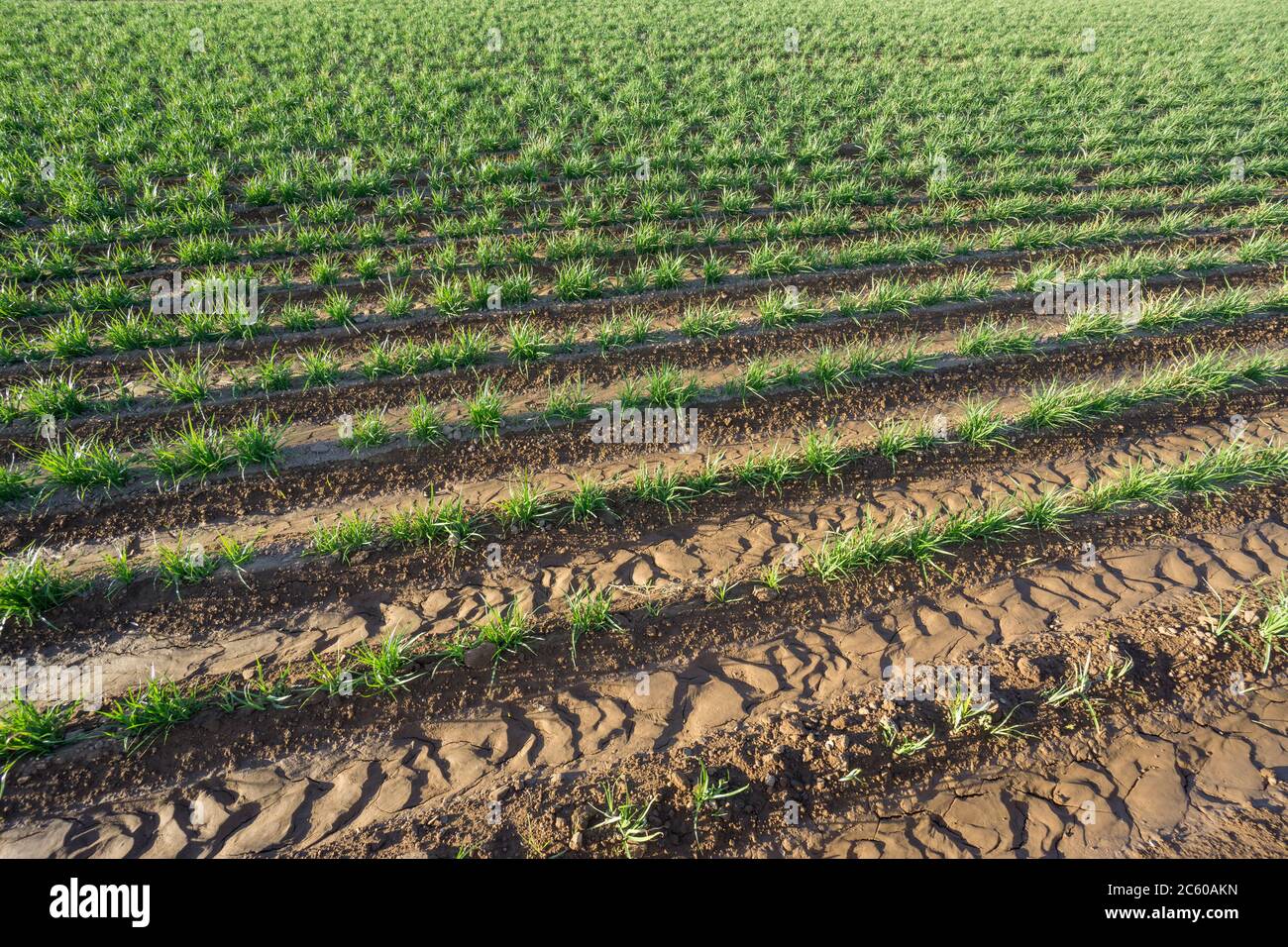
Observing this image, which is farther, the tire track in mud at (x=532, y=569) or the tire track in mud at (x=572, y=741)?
the tire track in mud at (x=532, y=569)

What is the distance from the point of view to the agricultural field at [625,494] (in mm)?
2912

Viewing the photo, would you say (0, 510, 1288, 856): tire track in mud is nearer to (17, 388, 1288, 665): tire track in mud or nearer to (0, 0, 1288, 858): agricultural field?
(0, 0, 1288, 858): agricultural field

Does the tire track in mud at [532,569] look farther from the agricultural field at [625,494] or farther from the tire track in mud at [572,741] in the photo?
the tire track in mud at [572,741]

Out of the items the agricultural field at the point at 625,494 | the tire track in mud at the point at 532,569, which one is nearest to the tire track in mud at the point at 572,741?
the agricultural field at the point at 625,494

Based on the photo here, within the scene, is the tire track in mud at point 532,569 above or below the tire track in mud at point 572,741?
above

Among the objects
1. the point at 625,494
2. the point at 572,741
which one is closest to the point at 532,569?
the point at 625,494

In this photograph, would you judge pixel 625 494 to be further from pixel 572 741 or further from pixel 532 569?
pixel 572 741

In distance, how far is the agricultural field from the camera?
9.55ft

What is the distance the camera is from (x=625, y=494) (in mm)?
4391

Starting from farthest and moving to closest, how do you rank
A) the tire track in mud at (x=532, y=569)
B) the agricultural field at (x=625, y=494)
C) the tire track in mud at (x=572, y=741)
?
the tire track in mud at (x=532, y=569)
the agricultural field at (x=625, y=494)
the tire track in mud at (x=572, y=741)

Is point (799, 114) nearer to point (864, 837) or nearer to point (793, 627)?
point (793, 627)

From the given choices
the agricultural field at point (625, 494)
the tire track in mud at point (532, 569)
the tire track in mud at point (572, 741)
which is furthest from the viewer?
the tire track in mud at point (532, 569)

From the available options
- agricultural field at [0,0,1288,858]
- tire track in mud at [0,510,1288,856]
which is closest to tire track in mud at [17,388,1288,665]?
agricultural field at [0,0,1288,858]
